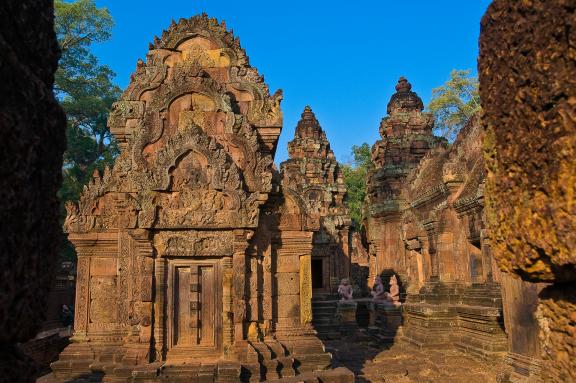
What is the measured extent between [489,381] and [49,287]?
32.4 ft

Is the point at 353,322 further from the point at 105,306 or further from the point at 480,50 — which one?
the point at 480,50

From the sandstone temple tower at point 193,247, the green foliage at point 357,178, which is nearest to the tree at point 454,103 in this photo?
the green foliage at point 357,178

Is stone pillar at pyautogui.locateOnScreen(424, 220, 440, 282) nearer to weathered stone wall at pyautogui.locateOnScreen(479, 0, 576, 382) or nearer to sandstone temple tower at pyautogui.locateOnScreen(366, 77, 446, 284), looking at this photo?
sandstone temple tower at pyautogui.locateOnScreen(366, 77, 446, 284)

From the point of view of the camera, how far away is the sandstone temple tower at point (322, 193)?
2388 cm

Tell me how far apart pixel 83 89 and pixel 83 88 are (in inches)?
3.3

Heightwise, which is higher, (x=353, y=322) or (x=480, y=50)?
(x=480, y=50)

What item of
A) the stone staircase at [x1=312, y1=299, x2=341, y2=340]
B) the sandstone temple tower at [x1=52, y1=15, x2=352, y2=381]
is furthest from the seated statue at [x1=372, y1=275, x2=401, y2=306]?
the sandstone temple tower at [x1=52, y1=15, x2=352, y2=381]

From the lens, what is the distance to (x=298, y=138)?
29797mm

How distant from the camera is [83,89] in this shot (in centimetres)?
2659

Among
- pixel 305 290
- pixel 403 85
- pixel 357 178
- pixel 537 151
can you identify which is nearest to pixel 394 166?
pixel 403 85

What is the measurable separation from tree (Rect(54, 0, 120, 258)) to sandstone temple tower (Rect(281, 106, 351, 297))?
1036 cm

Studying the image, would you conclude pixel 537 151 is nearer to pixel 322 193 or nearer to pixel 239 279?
pixel 239 279

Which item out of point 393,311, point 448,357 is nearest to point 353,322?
point 393,311

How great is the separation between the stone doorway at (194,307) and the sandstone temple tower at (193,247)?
0.02m
